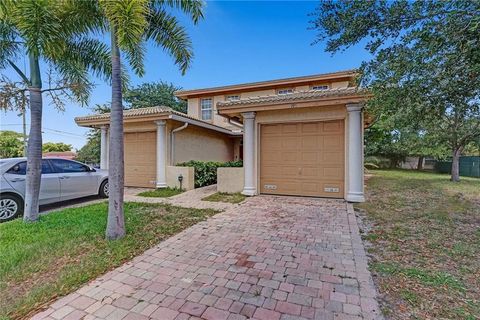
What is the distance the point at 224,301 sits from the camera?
2389 mm

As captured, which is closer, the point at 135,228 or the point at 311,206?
the point at 135,228

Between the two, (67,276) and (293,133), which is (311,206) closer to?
(293,133)

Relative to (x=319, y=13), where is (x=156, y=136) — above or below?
below

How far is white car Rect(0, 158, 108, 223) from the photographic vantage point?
18.0 feet

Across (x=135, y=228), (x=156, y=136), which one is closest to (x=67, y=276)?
(x=135, y=228)

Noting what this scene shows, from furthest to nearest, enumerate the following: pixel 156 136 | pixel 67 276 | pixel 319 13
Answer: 1. pixel 156 136
2. pixel 319 13
3. pixel 67 276

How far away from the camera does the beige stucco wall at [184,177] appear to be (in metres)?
9.48

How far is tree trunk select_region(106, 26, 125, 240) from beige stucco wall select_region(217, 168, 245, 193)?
5.06 metres

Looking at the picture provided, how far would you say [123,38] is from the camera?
11.4 feet

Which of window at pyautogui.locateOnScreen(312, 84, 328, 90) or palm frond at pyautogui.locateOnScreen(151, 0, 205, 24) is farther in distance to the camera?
window at pyautogui.locateOnScreen(312, 84, 328, 90)

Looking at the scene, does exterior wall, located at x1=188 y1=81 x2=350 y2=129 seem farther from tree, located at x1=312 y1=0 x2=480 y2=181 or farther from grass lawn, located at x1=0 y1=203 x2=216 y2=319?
grass lawn, located at x1=0 y1=203 x2=216 y2=319

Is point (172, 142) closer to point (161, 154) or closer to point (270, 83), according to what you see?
point (161, 154)

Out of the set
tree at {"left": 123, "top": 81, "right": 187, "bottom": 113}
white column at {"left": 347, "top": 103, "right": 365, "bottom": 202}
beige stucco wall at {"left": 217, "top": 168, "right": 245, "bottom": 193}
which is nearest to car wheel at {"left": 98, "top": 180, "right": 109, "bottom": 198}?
beige stucco wall at {"left": 217, "top": 168, "right": 245, "bottom": 193}

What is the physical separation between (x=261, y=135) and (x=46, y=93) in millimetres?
6114
